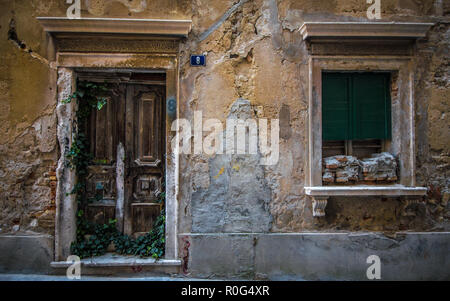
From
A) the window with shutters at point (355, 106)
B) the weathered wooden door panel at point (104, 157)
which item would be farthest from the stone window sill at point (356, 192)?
the weathered wooden door panel at point (104, 157)

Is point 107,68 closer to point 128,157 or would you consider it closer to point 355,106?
point 128,157

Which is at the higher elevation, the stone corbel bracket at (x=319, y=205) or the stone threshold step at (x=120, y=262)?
the stone corbel bracket at (x=319, y=205)

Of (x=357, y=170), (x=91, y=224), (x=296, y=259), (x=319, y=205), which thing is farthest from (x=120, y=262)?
(x=357, y=170)

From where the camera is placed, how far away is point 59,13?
405 centimetres

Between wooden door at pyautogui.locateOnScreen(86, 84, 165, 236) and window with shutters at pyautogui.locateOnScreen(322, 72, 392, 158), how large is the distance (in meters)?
2.46

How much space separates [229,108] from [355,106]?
6.00ft

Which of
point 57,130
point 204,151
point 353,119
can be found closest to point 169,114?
point 204,151

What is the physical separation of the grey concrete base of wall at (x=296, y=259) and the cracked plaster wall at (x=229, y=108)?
0.15 m

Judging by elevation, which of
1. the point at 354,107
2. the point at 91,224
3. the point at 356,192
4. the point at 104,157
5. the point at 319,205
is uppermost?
the point at 354,107

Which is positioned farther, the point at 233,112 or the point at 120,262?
the point at 233,112

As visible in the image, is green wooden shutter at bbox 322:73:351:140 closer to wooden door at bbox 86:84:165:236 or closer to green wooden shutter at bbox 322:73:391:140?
green wooden shutter at bbox 322:73:391:140

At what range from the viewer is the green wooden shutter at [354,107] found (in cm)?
424

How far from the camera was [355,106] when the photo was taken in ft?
13.9

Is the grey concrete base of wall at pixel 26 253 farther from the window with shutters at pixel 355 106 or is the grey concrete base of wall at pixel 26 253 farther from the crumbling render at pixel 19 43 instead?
the window with shutters at pixel 355 106
